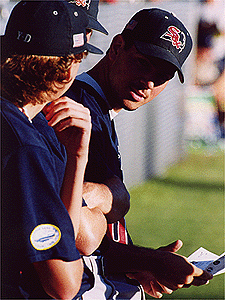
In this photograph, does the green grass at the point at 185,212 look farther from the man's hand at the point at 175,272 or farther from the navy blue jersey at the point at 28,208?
the navy blue jersey at the point at 28,208

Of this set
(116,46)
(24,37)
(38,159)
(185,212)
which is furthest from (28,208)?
(185,212)

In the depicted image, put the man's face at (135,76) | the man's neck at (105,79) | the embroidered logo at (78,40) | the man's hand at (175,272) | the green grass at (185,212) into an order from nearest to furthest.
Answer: the embroidered logo at (78,40) < the man's hand at (175,272) < the man's face at (135,76) < the man's neck at (105,79) < the green grass at (185,212)

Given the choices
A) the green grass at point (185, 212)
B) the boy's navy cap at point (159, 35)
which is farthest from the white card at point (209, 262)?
the green grass at point (185, 212)

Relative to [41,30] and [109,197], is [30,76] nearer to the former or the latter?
[41,30]

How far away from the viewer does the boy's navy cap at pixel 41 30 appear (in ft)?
4.60

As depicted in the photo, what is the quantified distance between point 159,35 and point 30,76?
0.78 meters

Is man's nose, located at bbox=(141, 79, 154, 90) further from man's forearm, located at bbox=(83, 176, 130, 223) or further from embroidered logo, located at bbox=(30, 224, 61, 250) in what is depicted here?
embroidered logo, located at bbox=(30, 224, 61, 250)

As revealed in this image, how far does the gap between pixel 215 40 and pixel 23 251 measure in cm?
788

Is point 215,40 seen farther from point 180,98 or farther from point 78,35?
point 78,35

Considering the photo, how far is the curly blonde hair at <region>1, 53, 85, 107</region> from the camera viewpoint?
1.40 meters

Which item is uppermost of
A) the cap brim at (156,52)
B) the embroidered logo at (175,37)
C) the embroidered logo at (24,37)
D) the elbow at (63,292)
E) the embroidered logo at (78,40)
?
the embroidered logo at (24,37)

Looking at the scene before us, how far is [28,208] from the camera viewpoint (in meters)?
1.36

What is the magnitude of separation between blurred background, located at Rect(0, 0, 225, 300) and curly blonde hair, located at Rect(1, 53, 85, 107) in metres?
2.29

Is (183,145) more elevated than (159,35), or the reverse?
(159,35)
